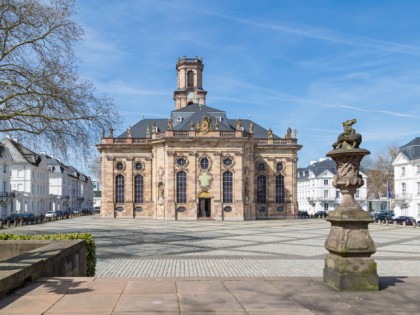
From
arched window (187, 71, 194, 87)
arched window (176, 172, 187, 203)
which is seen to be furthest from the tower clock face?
arched window (176, 172, 187, 203)

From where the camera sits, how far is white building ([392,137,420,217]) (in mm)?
58781

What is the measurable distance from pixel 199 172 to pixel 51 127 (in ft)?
122

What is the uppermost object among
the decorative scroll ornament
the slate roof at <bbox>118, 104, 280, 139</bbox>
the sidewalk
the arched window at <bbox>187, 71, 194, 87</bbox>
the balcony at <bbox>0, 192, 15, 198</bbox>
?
the arched window at <bbox>187, 71, 194, 87</bbox>

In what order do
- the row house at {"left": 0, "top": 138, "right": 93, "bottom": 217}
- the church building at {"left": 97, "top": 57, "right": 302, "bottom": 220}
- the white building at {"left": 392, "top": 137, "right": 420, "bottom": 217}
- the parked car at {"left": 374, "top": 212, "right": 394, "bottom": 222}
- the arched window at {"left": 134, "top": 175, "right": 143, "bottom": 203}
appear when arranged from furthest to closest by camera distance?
the row house at {"left": 0, "top": 138, "right": 93, "bottom": 217} → the arched window at {"left": 134, "top": 175, "right": 143, "bottom": 203} → the white building at {"left": 392, "top": 137, "right": 420, "bottom": 217} → the church building at {"left": 97, "top": 57, "right": 302, "bottom": 220} → the parked car at {"left": 374, "top": 212, "right": 394, "bottom": 222}

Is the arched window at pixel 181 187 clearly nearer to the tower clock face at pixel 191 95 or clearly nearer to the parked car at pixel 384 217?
the tower clock face at pixel 191 95

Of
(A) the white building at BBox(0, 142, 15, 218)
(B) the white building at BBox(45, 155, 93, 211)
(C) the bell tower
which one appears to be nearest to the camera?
(A) the white building at BBox(0, 142, 15, 218)

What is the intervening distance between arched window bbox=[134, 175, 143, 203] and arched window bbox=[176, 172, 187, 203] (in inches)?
306

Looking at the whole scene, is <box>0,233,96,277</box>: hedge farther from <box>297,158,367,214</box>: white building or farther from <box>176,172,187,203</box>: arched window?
<box>297,158,367,214</box>: white building

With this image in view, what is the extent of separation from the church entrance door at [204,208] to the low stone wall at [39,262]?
4260 cm

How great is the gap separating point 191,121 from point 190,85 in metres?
19.9

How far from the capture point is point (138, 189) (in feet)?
198

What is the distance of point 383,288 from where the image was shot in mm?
8977

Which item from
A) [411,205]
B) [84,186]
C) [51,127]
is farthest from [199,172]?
[84,186]

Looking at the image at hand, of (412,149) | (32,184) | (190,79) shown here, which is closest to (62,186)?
(32,184)
